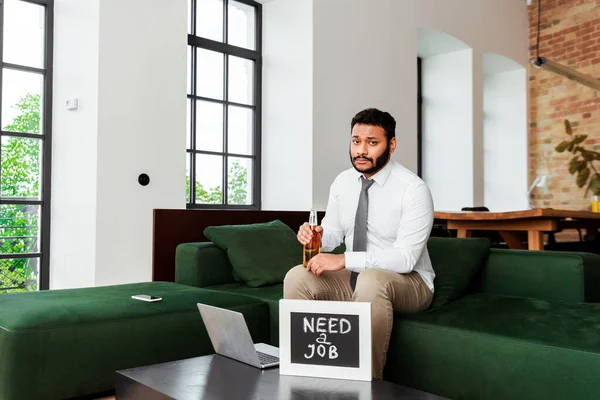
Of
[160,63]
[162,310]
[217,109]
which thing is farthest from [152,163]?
[162,310]

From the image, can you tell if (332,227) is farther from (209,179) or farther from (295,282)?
(209,179)

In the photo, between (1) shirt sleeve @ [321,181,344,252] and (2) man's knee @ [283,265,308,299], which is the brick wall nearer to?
(1) shirt sleeve @ [321,181,344,252]

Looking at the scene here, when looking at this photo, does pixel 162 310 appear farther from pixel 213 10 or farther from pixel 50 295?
pixel 213 10

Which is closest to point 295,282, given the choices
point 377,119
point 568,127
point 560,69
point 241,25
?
point 377,119

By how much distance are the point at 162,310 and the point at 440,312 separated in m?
1.14

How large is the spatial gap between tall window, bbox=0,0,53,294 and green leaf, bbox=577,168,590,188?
17.9ft

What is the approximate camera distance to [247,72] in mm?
5293

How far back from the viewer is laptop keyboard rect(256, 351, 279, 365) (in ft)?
5.92

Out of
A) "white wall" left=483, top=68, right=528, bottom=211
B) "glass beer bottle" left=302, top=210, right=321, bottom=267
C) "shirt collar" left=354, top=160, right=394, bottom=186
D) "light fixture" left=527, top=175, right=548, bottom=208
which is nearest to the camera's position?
"glass beer bottle" left=302, top=210, right=321, bottom=267

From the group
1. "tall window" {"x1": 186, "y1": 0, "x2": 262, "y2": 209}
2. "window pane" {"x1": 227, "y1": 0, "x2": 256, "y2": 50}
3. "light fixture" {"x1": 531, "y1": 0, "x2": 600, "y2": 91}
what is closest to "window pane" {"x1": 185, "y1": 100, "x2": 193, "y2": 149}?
"tall window" {"x1": 186, "y1": 0, "x2": 262, "y2": 209}

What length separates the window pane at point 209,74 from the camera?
16.2 ft

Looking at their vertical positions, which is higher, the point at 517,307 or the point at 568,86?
the point at 568,86

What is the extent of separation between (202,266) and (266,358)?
5.04ft

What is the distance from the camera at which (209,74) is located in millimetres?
5004
